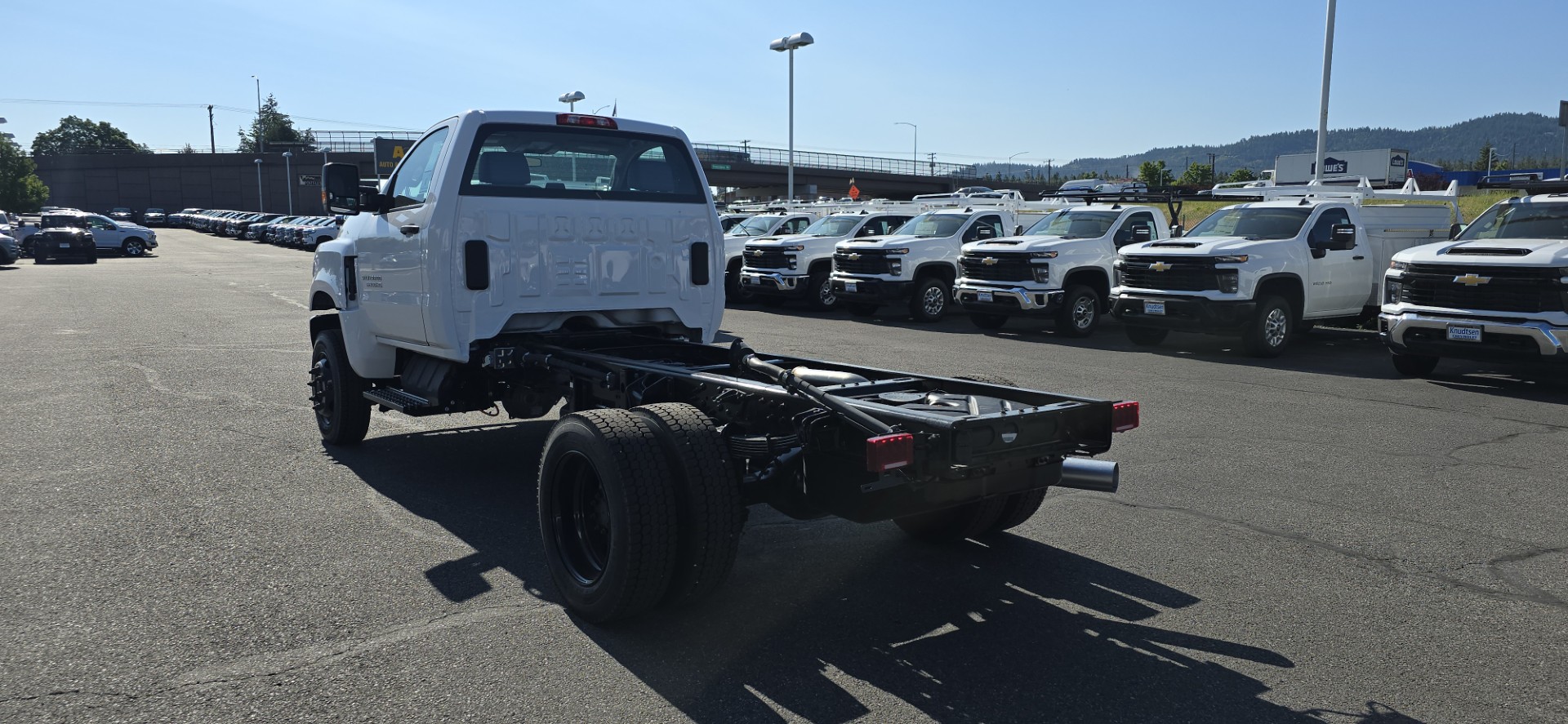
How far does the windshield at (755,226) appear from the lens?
79.0 ft

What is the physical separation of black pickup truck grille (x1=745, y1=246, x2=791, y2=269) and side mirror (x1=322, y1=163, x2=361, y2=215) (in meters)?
14.0

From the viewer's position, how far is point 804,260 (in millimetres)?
20578

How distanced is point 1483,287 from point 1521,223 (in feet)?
4.80

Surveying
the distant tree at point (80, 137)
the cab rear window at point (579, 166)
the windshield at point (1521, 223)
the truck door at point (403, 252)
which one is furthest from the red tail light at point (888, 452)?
the distant tree at point (80, 137)

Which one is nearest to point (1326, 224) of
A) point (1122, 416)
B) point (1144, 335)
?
point (1144, 335)

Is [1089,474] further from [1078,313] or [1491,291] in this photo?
[1078,313]

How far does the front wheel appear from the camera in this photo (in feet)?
60.4

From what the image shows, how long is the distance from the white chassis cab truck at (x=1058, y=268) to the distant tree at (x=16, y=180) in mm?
75981

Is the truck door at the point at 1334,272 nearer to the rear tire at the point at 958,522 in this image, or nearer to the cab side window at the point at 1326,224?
the cab side window at the point at 1326,224

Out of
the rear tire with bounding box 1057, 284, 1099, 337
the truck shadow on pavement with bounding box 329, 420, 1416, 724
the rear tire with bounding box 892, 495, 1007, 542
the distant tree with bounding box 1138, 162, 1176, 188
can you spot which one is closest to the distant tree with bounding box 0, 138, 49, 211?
the distant tree with bounding box 1138, 162, 1176, 188

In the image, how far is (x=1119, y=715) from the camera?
363cm

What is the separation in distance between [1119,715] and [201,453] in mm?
6501

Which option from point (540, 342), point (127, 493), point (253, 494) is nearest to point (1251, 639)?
point (540, 342)

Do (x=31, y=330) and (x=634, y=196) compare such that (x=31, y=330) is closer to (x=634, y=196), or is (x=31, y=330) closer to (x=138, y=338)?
(x=138, y=338)
